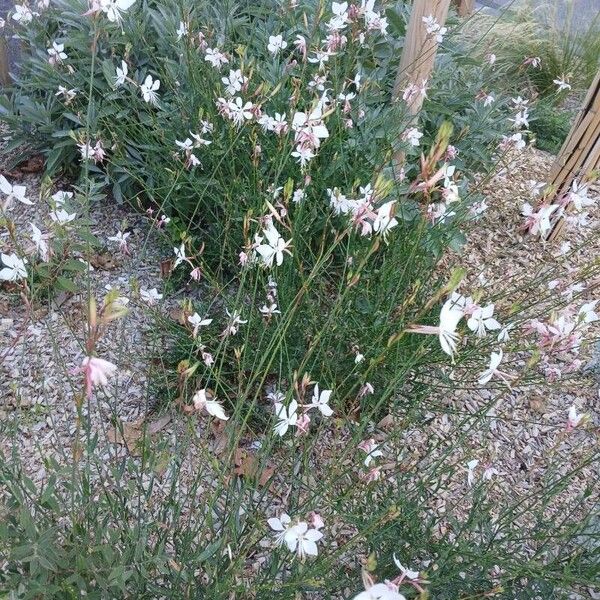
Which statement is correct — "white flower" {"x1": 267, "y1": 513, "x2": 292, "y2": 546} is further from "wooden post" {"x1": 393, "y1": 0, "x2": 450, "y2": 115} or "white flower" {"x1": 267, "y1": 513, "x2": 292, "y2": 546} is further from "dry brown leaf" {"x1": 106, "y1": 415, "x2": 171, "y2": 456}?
"wooden post" {"x1": 393, "y1": 0, "x2": 450, "y2": 115}

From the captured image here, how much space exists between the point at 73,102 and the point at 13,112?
32cm

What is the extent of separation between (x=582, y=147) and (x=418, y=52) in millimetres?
853

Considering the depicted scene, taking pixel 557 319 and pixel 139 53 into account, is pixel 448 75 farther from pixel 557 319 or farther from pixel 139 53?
pixel 557 319

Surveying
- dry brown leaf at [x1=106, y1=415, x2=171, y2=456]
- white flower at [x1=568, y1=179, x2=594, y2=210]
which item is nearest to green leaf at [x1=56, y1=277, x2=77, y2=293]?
dry brown leaf at [x1=106, y1=415, x2=171, y2=456]

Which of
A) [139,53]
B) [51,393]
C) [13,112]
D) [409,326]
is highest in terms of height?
[409,326]

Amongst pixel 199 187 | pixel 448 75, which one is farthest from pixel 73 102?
pixel 448 75

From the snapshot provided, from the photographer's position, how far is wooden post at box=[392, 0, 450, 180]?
2.38 m

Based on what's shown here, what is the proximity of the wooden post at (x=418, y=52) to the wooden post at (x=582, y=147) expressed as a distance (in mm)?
697

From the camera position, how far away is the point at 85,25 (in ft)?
9.49

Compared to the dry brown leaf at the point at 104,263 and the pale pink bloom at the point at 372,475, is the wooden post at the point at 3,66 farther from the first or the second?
the pale pink bloom at the point at 372,475

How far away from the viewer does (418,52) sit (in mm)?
2486

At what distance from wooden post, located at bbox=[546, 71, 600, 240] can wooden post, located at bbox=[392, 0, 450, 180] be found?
0.70 m

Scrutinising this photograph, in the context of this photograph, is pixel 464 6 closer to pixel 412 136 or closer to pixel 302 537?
pixel 412 136

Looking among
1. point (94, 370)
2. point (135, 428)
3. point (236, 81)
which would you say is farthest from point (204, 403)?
point (236, 81)
